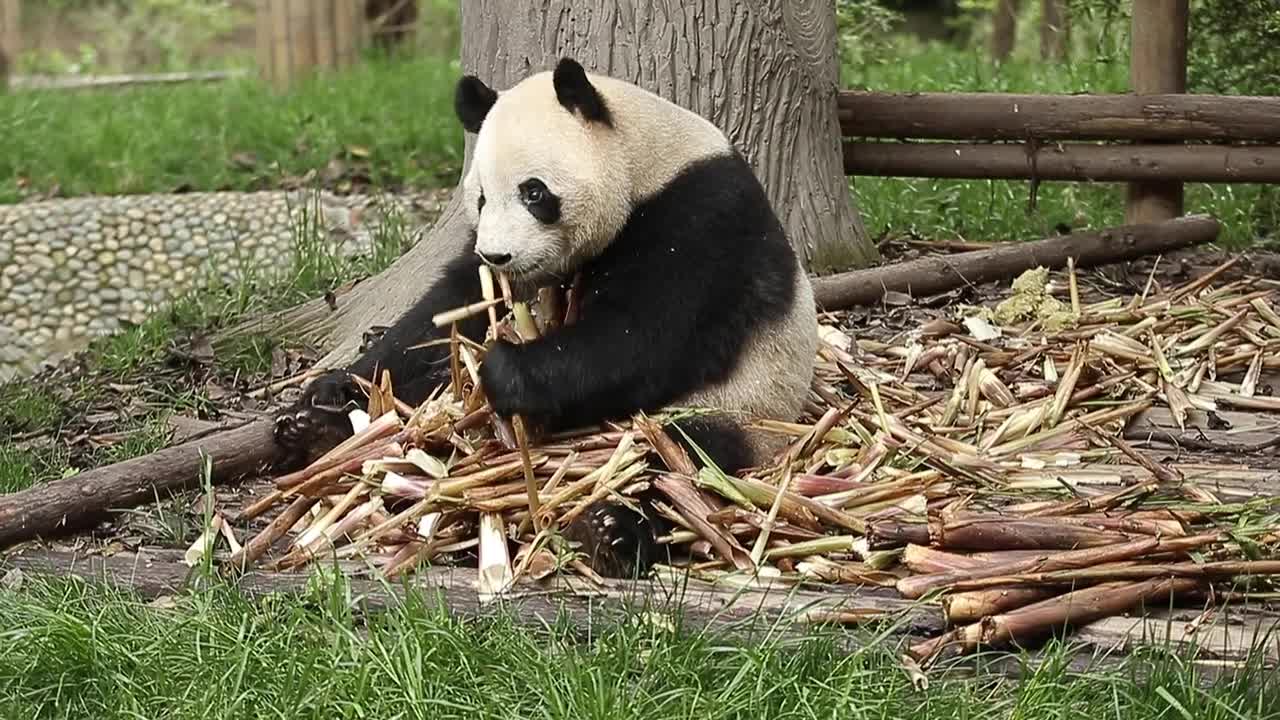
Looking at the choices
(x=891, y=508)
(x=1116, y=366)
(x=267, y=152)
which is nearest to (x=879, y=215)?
(x=1116, y=366)

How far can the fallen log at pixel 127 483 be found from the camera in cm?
347

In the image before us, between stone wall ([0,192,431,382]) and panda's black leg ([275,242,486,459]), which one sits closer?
panda's black leg ([275,242,486,459])

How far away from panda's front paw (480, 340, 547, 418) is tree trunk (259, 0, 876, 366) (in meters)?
1.58

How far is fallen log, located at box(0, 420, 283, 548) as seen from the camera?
3471 mm

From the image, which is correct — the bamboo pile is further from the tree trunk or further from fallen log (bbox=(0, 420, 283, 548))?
the tree trunk

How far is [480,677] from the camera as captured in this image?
9.19 ft

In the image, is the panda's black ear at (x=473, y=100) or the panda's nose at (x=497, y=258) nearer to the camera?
the panda's nose at (x=497, y=258)

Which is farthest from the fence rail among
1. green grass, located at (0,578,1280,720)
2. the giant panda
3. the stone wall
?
green grass, located at (0,578,1280,720)

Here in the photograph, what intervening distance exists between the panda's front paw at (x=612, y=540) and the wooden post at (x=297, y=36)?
8093 millimetres

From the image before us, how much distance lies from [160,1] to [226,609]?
17115 millimetres

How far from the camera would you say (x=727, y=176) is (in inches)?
151

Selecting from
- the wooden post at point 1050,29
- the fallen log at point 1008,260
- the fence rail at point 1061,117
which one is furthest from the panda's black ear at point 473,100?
the wooden post at point 1050,29

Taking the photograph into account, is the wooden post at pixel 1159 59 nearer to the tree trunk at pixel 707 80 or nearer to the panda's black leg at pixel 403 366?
the tree trunk at pixel 707 80

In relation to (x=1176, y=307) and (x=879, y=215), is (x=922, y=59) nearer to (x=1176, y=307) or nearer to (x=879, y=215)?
(x=879, y=215)
